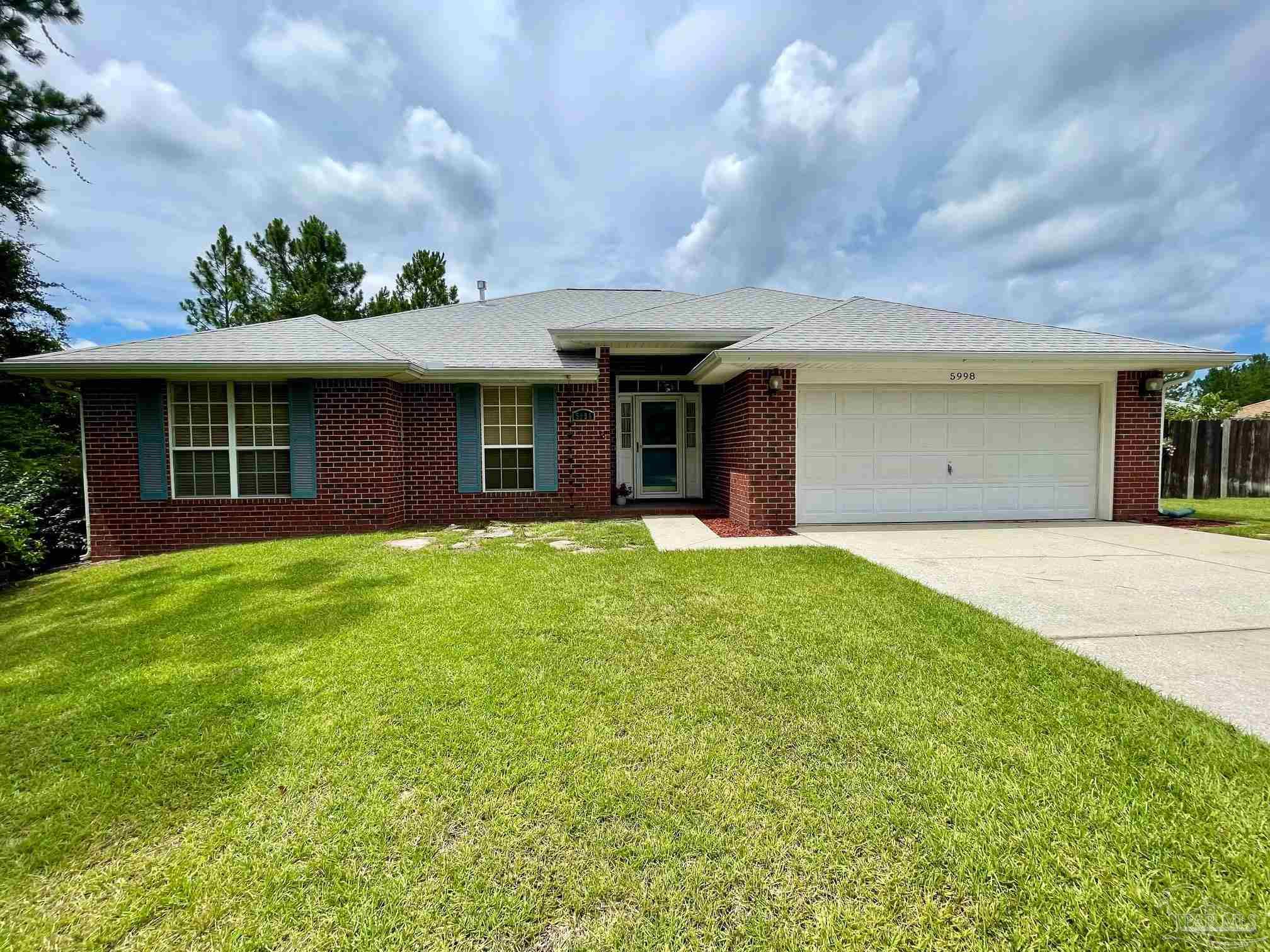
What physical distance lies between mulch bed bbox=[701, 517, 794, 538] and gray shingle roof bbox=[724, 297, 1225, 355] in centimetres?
256

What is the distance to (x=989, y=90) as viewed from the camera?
9398mm

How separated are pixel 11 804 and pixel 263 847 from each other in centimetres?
125

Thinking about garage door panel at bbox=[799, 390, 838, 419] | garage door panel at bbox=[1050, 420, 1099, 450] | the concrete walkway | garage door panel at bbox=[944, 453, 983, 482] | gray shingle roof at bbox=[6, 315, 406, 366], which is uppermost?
gray shingle roof at bbox=[6, 315, 406, 366]

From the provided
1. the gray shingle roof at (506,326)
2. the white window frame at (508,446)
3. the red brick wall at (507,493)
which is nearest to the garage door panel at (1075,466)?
the red brick wall at (507,493)

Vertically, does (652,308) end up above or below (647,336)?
above

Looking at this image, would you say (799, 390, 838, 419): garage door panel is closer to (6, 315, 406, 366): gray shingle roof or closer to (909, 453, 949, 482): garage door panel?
(909, 453, 949, 482): garage door panel

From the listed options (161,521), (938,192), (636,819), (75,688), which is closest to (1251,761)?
(636,819)

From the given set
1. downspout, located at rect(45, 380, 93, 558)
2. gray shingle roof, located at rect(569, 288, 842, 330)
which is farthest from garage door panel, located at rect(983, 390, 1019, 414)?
downspout, located at rect(45, 380, 93, 558)

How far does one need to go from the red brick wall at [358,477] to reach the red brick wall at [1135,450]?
318 inches

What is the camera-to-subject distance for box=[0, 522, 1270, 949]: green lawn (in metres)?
1.48

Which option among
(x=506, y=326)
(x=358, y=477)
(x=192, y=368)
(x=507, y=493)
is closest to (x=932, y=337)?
(x=507, y=493)

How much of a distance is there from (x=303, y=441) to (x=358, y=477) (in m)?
0.97

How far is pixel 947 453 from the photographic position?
25.8 feet

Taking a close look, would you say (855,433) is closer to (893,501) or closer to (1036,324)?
(893,501)
